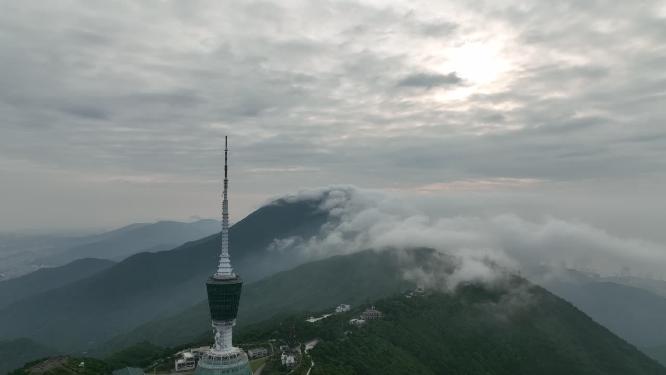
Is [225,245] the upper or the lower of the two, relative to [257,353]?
upper

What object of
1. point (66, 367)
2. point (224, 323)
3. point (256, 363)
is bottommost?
point (256, 363)

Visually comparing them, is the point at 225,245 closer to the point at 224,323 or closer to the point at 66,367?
the point at 224,323

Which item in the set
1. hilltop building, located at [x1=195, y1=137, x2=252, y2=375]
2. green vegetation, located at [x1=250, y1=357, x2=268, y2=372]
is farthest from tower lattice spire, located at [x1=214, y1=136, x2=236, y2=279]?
green vegetation, located at [x1=250, y1=357, x2=268, y2=372]

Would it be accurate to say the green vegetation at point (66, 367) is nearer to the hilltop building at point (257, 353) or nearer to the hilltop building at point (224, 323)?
the hilltop building at point (224, 323)

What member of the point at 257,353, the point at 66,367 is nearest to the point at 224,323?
the point at 257,353

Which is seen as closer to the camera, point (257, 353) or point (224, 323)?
point (224, 323)

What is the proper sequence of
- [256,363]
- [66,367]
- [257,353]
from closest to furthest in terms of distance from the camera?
[66,367] → [256,363] → [257,353]

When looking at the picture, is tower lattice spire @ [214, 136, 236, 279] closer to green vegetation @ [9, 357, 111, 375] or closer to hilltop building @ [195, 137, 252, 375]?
hilltop building @ [195, 137, 252, 375]

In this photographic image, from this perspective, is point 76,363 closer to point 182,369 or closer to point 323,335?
point 182,369
